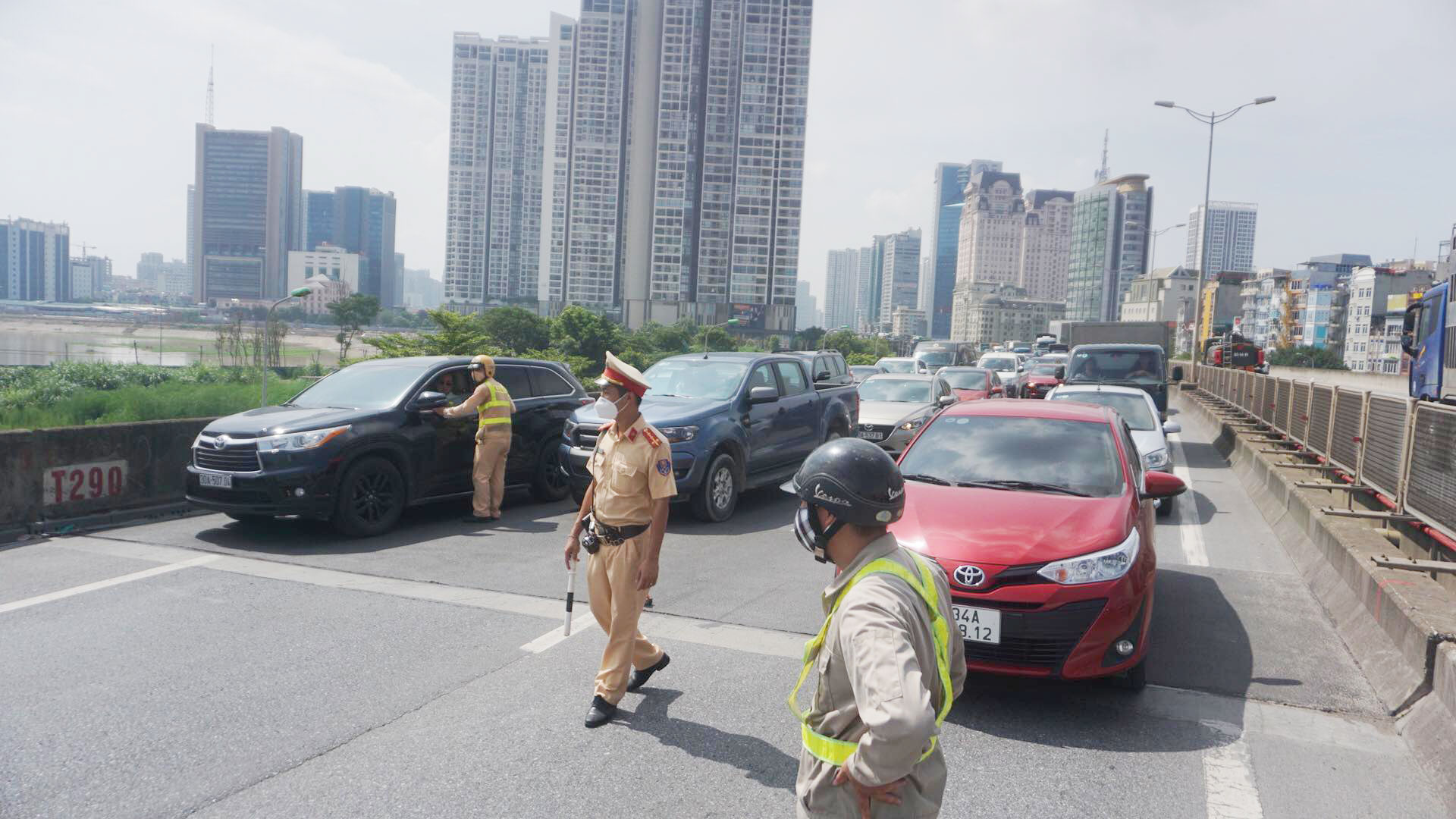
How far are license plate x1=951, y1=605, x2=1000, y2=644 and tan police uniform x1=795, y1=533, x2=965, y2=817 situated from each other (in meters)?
2.63

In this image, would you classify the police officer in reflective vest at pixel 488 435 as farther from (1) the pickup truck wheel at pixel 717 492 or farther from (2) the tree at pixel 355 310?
(2) the tree at pixel 355 310

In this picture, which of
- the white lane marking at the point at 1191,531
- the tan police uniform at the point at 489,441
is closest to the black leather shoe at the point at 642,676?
the tan police uniform at the point at 489,441

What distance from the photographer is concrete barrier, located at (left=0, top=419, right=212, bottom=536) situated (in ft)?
29.3

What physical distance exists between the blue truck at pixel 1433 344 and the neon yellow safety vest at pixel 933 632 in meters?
16.1

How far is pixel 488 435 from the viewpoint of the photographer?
1002 cm

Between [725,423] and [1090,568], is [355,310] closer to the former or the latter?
[725,423]

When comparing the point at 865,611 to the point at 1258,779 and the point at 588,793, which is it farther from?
the point at 1258,779

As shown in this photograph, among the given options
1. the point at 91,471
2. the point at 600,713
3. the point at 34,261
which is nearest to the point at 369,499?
the point at 91,471

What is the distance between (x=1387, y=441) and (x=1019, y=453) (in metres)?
4.58

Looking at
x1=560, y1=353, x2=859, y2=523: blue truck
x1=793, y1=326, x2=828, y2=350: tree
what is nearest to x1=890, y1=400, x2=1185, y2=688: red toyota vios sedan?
x1=560, y1=353, x2=859, y2=523: blue truck

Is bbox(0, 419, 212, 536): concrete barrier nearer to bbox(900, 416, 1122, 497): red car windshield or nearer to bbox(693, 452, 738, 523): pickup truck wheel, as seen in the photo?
bbox(693, 452, 738, 523): pickup truck wheel

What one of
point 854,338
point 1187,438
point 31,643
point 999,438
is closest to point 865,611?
point 999,438

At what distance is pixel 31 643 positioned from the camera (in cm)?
569

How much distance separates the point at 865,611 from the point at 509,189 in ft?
544
